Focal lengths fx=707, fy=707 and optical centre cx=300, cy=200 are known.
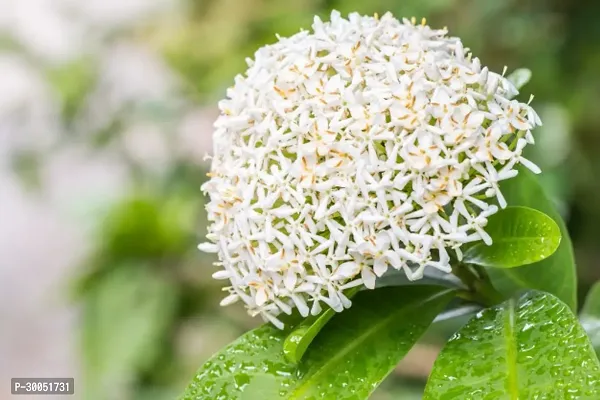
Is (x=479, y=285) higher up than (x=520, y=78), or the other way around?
(x=520, y=78)

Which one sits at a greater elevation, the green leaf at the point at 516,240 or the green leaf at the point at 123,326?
the green leaf at the point at 123,326

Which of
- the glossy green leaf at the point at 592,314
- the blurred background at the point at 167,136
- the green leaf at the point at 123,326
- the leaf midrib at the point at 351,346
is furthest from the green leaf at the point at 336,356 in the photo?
the green leaf at the point at 123,326

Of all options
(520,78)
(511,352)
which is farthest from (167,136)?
(511,352)

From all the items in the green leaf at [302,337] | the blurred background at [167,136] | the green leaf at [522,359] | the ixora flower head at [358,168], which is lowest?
the green leaf at [522,359]

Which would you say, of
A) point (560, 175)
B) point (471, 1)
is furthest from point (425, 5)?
point (560, 175)

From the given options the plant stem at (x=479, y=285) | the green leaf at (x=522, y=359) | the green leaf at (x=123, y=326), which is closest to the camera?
the green leaf at (x=522, y=359)

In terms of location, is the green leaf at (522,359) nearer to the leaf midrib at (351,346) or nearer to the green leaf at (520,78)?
the leaf midrib at (351,346)

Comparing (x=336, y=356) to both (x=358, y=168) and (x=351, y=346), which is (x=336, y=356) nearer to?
(x=351, y=346)
